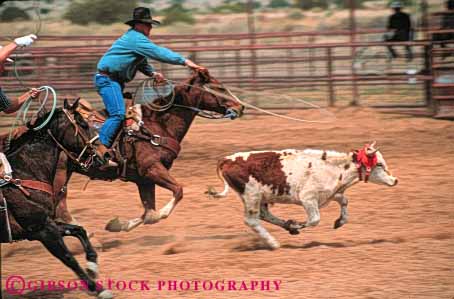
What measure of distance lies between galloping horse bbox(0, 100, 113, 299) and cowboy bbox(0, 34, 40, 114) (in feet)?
0.70

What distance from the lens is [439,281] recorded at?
5.79 m

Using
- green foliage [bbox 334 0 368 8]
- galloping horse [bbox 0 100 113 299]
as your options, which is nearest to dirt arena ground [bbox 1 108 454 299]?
galloping horse [bbox 0 100 113 299]

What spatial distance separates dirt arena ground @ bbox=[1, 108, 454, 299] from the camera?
585 centimetres

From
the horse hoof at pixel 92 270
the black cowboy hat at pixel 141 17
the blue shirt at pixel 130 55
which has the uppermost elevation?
the black cowboy hat at pixel 141 17

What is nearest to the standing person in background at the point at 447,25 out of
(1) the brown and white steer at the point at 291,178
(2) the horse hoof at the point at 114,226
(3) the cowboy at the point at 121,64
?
(1) the brown and white steer at the point at 291,178

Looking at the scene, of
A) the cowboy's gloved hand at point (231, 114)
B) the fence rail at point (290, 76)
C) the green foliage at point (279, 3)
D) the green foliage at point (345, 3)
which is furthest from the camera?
the green foliage at point (279, 3)

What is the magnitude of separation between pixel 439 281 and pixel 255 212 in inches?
65.0

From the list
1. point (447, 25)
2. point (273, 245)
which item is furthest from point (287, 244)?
point (447, 25)

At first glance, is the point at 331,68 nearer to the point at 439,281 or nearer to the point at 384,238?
the point at 384,238

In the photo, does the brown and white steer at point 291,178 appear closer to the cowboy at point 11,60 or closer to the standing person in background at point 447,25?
the cowboy at point 11,60

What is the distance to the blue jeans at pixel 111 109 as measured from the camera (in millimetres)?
7273

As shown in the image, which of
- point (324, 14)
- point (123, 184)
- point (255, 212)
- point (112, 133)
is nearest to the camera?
point (255, 212)

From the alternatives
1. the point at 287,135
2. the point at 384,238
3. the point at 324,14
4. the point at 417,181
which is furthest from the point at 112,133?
the point at 324,14

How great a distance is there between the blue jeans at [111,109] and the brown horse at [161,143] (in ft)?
0.42
